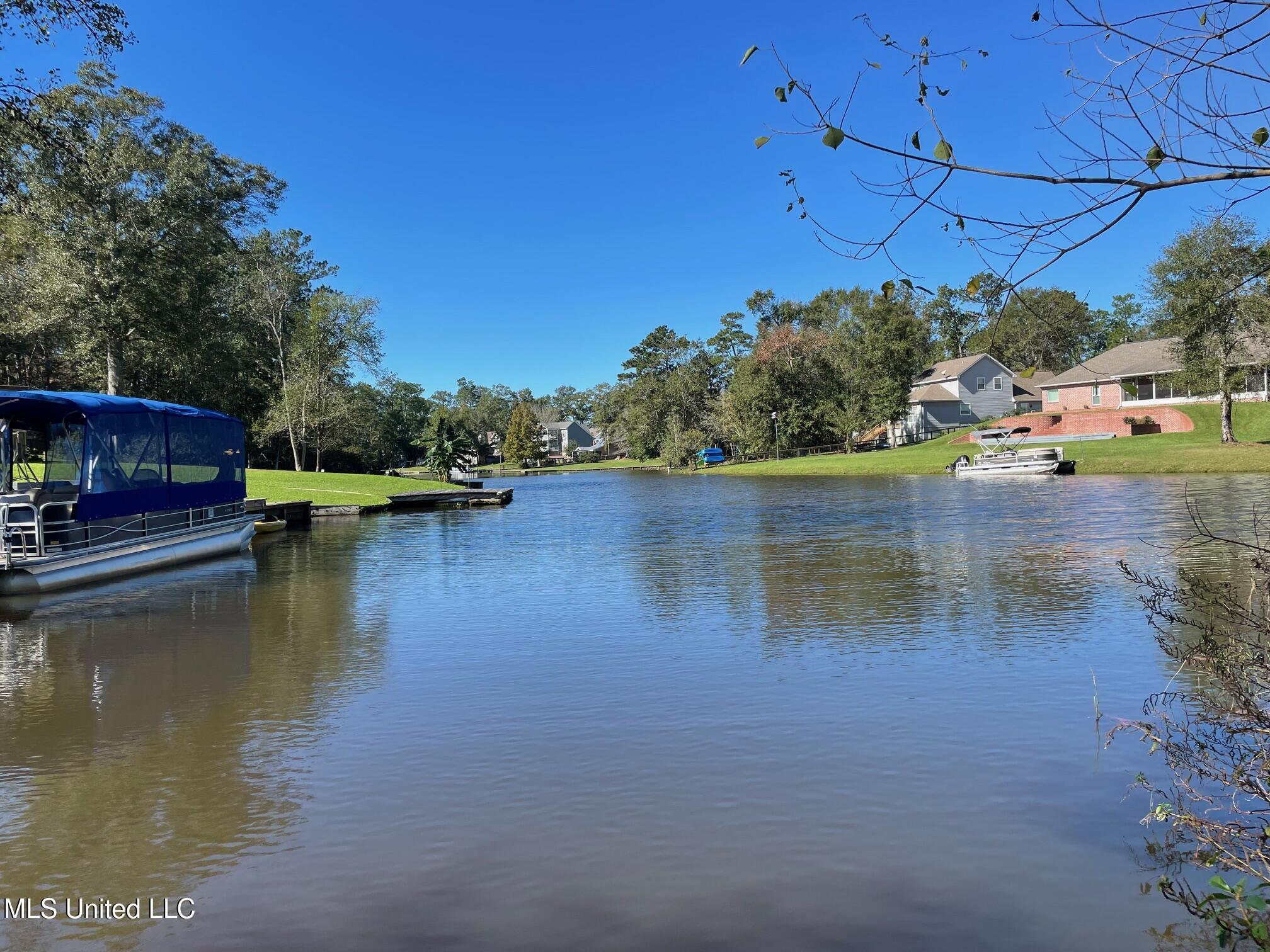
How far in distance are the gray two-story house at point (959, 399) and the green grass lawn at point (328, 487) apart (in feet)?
159

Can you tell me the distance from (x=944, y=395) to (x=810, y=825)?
8032cm

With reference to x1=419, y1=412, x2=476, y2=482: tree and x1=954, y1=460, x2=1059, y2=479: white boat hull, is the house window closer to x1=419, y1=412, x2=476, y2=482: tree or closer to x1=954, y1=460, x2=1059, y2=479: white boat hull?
x1=954, y1=460, x2=1059, y2=479: white boat hull

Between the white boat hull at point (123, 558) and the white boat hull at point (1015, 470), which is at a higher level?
the white boat hull at point (1015, 470)

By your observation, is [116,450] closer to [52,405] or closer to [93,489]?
[93,489]

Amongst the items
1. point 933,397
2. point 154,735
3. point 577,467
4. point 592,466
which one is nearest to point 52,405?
point 154,735

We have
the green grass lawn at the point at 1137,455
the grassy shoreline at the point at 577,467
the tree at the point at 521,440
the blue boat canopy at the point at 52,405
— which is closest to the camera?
the blue boat canopy at the point at 52,405

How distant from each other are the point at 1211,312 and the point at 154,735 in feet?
159

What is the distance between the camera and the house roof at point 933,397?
79688 mm

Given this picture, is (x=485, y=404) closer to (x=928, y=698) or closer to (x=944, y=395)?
(x=944, y=395)

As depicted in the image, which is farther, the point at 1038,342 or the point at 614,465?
the point at 614,465

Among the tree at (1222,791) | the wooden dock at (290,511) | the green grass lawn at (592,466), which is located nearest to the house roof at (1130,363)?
the green grass lawn at (592,466)

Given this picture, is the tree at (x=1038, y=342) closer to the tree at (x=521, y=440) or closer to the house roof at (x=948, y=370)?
the house roof at (x=948, y=370)

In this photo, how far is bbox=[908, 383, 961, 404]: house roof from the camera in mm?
79688

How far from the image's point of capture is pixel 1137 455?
4641cm
